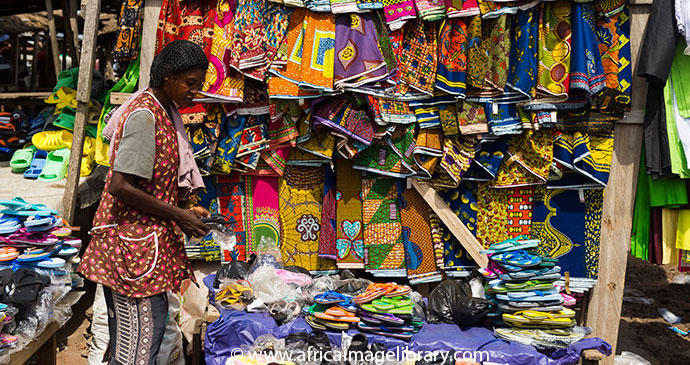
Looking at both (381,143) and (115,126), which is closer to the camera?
(115,126)

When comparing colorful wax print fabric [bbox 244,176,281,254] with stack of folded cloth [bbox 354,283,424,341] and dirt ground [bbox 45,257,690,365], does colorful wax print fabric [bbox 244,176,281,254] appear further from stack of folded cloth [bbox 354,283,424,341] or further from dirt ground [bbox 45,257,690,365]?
dirt ground [bbox 45,257,690,365]

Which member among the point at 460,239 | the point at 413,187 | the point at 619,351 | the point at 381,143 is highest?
the point at 381,143

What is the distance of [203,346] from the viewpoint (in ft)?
12.8

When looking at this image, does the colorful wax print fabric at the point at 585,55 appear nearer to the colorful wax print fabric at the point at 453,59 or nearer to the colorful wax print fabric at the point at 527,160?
the colorful wax print fabric at the point at 527,160

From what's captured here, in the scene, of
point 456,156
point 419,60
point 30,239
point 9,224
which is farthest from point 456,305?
point 9,224

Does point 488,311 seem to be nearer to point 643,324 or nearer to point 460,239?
point 460,239

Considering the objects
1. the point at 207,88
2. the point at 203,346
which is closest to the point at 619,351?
the point at 203,346

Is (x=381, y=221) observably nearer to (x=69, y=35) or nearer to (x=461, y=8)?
(x=461, y=8)

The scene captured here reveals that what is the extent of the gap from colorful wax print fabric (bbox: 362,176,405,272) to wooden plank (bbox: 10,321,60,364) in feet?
7.02

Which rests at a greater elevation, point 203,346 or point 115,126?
point 115,126

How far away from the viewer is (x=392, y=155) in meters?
4.19

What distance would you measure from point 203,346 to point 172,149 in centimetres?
182

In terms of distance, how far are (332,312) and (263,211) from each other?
104cm

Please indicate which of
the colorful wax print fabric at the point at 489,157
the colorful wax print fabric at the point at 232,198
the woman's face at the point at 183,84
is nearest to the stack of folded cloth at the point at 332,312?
the colorful wax print fabric at the point at 232,198
